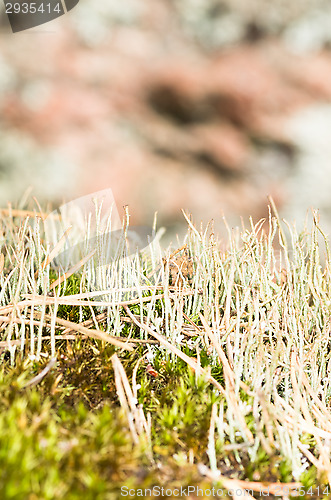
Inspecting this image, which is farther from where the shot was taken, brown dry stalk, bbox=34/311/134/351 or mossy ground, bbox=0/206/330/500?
brown dry stalk, bbox=34/311/134/351

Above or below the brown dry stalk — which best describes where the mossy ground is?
below

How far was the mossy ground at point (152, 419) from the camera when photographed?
0.61m

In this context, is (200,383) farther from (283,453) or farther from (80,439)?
(80,439)

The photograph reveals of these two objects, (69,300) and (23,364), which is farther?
(69,300)

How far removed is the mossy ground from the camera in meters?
0.61

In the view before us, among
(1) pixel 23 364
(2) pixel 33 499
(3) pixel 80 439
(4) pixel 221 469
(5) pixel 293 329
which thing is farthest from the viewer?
(5) pixel 293 329

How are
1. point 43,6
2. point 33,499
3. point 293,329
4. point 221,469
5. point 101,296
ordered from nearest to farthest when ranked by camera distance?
1. point 33,499
2. point 221,469
3. point 293,329
4. point 101,296
5. point 43,6

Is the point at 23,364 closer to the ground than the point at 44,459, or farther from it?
farther from it

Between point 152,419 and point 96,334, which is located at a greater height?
point 96,334

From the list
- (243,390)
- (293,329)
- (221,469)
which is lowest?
(221,469)

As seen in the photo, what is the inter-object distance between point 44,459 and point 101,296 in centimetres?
57

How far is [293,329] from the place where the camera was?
1.05 m

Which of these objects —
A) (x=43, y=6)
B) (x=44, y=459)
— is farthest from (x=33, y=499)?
(x=43, y=6)

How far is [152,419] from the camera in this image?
0.87 m
